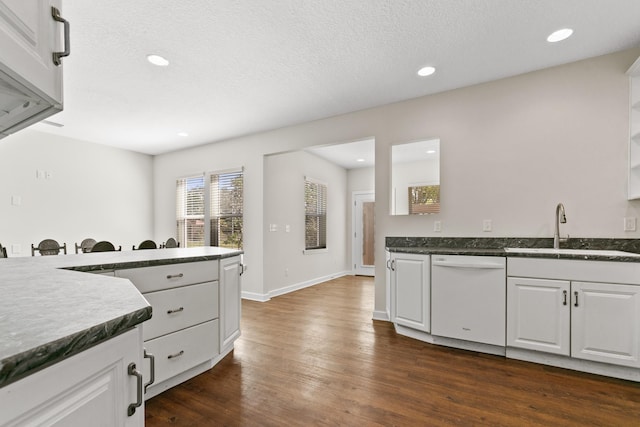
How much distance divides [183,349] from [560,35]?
3818mm

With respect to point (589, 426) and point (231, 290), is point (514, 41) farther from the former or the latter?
point (231, 290)

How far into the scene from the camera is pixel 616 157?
268 cm

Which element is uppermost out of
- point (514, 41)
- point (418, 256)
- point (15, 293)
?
point (514, 41)

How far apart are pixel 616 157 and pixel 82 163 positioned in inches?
287

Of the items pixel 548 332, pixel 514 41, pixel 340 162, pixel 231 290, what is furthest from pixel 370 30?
pixel 340 162

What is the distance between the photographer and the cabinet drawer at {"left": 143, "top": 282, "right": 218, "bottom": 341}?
78.3 inches

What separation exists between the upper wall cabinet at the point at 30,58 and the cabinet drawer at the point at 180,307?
126cm

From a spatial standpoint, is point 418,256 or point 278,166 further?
point 278,166

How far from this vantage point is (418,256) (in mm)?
3023

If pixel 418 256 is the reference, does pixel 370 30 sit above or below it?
above

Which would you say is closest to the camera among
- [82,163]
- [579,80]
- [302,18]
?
[302,18]

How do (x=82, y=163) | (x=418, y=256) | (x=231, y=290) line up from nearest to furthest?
(x=231, y=290) → (x=418, y=256) → (x=82, y=163)

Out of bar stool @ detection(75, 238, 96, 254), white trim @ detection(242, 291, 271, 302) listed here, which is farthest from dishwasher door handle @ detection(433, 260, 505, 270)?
bar stool @ detection(75, 238, 96, 254)

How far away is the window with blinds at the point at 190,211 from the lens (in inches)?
226
